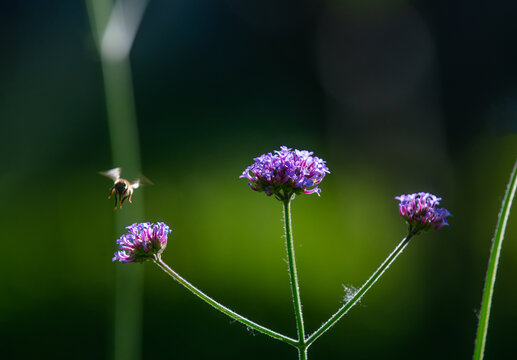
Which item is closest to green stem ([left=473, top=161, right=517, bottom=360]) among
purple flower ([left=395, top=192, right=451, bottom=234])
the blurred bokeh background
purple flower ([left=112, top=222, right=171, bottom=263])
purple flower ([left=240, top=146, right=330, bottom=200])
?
purple flower ([left=395, top=192, right=451, bottom=234])

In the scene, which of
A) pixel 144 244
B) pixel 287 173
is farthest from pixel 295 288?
pixel 144 244

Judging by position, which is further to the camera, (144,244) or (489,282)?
(144,244)

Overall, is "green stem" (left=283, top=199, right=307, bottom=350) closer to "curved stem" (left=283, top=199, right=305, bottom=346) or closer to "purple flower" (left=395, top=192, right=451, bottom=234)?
"curved stem" (left=283, top=199, right=305, bottom=346)

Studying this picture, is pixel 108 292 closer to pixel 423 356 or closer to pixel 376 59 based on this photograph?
pixel 423 356

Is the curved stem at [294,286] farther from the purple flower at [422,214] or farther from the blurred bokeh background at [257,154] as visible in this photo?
the blurred bokeh background at [257,154]

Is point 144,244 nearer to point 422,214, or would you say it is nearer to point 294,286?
point 294,286

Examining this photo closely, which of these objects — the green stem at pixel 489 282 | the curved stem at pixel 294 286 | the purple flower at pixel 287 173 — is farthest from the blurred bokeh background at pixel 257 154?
the green stem at pixel 489 282
